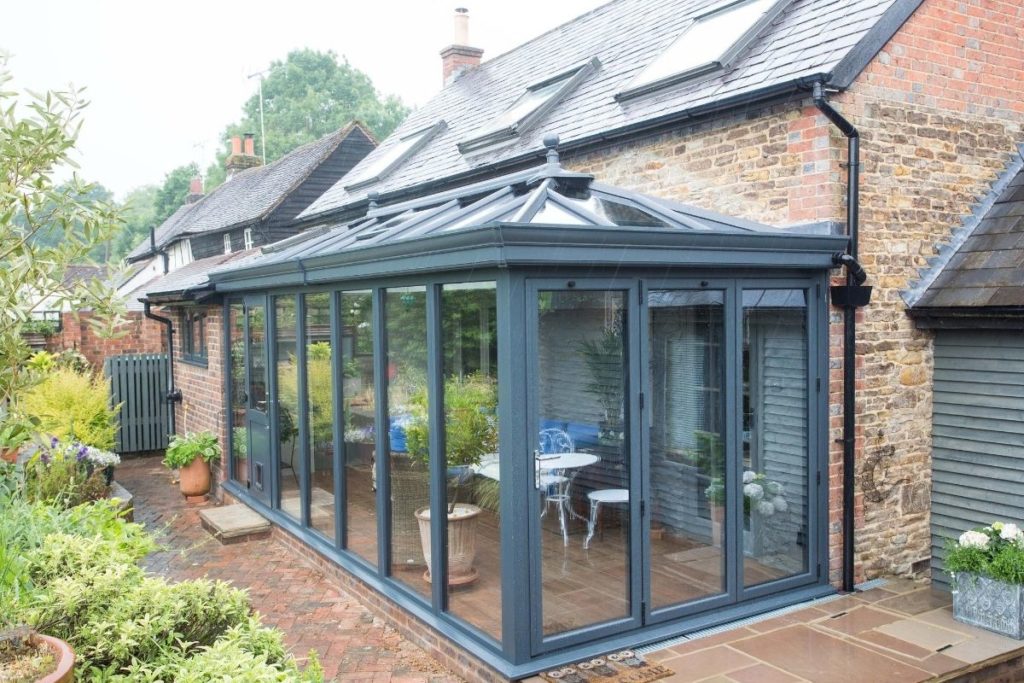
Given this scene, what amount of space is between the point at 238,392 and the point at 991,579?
7810mm

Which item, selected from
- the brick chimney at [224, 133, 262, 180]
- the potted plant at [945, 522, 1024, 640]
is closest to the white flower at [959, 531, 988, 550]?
the potted plant at [945, 522, 1024, 640]

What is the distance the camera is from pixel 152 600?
13.0 ft

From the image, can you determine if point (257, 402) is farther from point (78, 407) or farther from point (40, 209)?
point (40, 209)

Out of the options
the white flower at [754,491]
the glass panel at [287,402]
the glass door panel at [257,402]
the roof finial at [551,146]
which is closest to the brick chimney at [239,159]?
the glass door panel at [257,402]

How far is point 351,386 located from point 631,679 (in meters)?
3.32

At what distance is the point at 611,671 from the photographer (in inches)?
192

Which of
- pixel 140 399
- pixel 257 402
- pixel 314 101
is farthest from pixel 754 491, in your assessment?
pixel 314 101

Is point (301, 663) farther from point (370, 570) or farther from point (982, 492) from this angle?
point (982, 492)

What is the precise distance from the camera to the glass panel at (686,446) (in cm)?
545

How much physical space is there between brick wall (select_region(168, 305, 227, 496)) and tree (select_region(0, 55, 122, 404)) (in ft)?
24.1

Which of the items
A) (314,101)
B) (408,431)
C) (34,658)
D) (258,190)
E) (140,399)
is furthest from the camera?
(314,101)

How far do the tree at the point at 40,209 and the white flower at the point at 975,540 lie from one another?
17.7 feet

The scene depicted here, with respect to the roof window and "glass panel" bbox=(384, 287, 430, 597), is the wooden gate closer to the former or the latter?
the roof window

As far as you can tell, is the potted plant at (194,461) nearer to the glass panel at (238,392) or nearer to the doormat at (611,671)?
the glass panel at (238,392)
